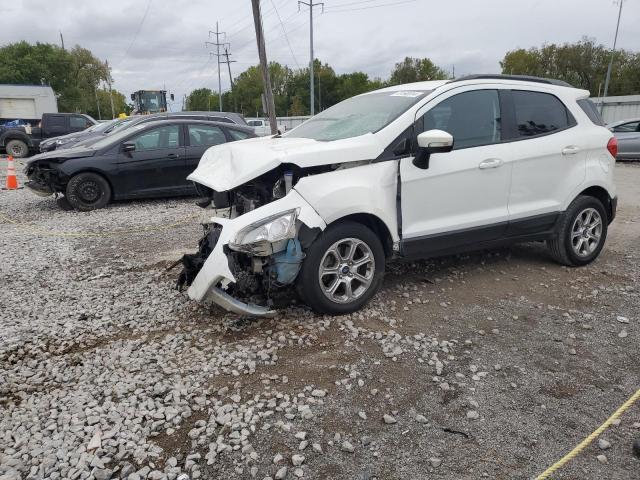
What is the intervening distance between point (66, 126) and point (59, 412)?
2061 cm

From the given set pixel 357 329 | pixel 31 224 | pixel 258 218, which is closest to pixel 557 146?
pixel 357 329

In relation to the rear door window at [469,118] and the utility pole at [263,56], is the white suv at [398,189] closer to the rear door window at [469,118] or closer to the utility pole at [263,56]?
the rear door window at [469,118]

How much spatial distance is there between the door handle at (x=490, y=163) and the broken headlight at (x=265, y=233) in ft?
6.40

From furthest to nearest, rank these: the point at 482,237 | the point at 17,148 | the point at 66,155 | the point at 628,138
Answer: the point at 17,148 → the point at 628,138 → the point at 66,155 → the point at 482,237

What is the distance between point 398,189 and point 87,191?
22.3ft

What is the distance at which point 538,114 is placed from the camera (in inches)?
198

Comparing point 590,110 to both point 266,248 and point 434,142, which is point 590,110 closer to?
point 434,142

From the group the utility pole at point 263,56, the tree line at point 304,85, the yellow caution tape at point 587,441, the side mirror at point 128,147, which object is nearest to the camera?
the yellow caution tape at point 587,441

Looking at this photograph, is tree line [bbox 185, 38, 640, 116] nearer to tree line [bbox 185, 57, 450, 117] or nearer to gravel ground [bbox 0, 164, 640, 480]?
tree line [bbox 185, 57, 450, 117]

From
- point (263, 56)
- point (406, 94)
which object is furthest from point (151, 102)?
point (406, 94)

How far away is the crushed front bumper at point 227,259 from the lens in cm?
372

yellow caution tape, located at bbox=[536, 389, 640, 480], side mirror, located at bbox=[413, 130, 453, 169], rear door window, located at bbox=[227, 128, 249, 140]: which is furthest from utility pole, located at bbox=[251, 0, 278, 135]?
yellow caution tape, located at bbox=[536, 389, 640, 480]

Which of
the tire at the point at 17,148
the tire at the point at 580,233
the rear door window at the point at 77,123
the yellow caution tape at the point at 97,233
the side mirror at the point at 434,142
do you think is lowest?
the yellow caution tape at the point at 97,233

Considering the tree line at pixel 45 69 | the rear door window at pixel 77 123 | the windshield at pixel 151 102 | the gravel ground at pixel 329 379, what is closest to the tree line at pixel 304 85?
the tree line at pixel 45 69
